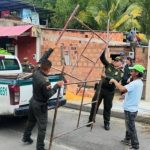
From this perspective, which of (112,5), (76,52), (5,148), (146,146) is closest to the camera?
(5,148)

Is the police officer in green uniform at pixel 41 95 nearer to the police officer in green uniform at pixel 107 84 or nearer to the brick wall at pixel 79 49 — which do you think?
the police officer in green uniform at pixel 107 84

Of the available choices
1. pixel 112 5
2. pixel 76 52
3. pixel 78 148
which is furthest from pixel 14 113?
pixel 112 5

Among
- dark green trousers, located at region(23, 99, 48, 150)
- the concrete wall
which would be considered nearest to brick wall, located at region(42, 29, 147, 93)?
the concrete wall

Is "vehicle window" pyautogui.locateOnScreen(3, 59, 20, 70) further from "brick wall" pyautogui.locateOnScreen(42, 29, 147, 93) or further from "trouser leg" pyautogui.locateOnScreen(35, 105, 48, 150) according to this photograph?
"brick wall" pyautogui.locateOnScreen(42, 29, 147, 93)

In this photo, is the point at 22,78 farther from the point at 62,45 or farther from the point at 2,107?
the point at 62,45

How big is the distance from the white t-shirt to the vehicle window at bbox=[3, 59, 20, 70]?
405 cm

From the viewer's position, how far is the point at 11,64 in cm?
1043

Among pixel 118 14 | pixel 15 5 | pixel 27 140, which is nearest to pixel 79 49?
pixel 27 140

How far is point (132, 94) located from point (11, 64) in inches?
170

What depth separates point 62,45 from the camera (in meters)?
16.9

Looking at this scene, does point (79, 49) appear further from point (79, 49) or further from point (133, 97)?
point (133, 97)

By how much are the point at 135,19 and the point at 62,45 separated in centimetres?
1056

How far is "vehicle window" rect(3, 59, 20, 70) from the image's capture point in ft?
33.4

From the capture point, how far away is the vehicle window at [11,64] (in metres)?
10.2
